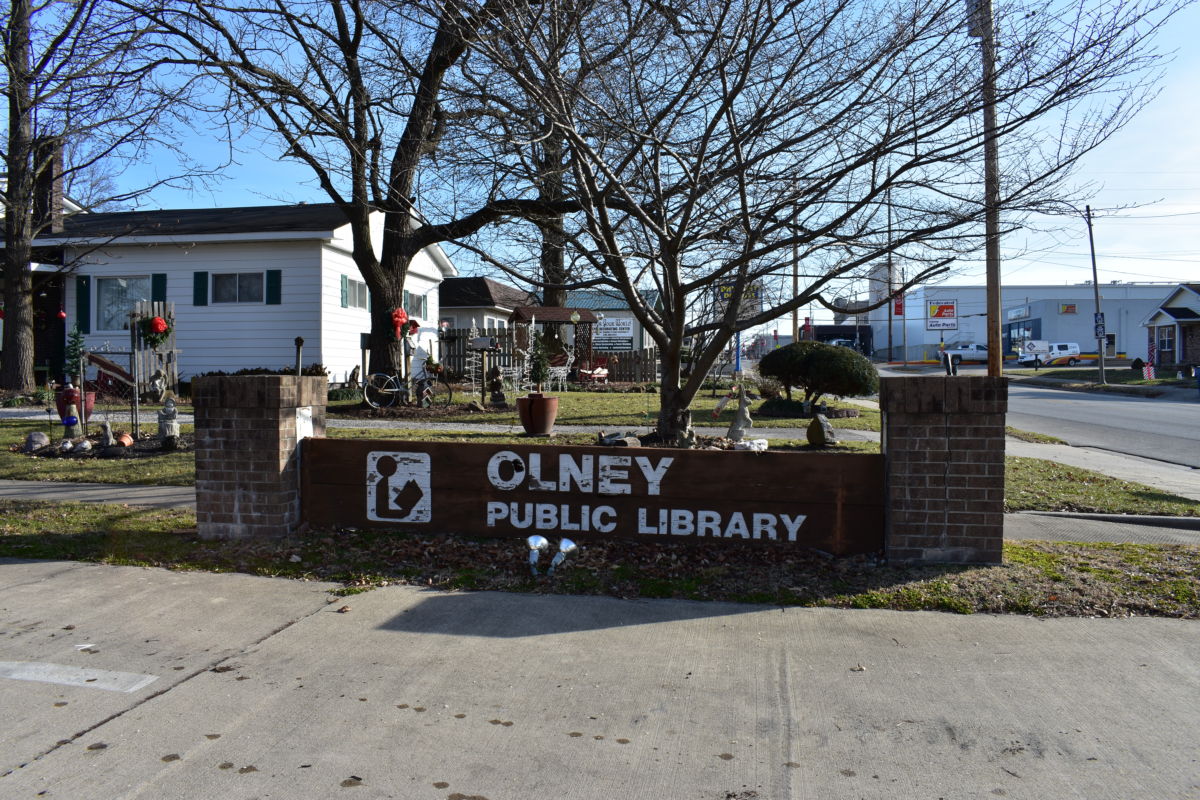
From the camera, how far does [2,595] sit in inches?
215

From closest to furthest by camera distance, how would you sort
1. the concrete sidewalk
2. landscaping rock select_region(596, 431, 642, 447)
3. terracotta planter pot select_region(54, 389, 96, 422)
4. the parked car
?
the concrete sidewalk < landscaping rock select_region(596, 431, 642, 447) < terracotta planter pot select_region(54, 389, 96, 422) < the parked car

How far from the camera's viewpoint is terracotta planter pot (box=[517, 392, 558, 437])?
12438 millimetres

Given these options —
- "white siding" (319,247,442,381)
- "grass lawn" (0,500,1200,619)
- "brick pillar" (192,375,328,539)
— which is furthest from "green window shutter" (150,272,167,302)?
"brick pillar" (192,375,328,539)

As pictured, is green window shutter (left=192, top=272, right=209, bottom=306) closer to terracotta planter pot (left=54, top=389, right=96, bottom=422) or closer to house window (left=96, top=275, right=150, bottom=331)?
house window (left=96, top=275, right=150, bottom=331)

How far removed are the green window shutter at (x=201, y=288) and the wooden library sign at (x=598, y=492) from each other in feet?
53.9

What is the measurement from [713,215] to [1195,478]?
7.55 metres

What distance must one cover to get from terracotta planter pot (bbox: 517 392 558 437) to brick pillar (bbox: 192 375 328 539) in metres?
5.96

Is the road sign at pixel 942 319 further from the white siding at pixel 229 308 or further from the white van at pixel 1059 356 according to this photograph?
the white van at pixel 1059 356

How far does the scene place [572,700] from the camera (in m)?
3.98

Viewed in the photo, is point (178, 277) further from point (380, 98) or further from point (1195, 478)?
point (1195, 478)

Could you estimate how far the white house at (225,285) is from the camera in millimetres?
20672

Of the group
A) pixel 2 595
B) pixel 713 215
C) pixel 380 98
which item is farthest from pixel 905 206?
pixel 2 595

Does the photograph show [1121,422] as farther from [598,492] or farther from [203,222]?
[203,222]

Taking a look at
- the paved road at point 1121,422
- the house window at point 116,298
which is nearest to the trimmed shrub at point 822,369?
the paved road at point 1121,422
